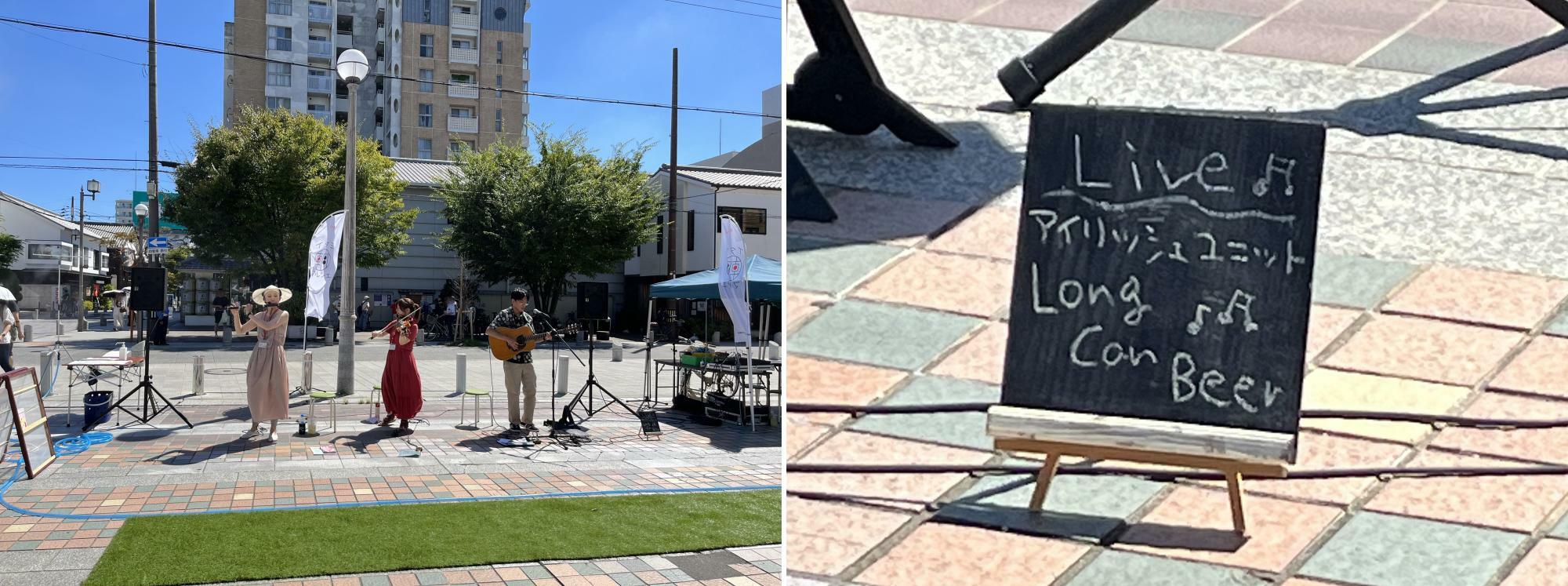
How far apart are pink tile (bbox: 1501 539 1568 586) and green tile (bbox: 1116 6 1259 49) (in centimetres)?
119

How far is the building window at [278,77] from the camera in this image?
40969 millimetres

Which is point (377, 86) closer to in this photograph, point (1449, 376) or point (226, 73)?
point (226, 73)

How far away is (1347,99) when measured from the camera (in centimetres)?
228

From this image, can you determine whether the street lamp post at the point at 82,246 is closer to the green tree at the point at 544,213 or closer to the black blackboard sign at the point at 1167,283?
the green tree at the point at 544,213

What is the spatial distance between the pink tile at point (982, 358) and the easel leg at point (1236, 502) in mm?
464

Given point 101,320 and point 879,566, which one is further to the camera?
point 101,320

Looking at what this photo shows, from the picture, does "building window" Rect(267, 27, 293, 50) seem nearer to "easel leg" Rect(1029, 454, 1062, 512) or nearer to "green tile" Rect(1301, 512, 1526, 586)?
"easel leg" Rect(1029, 454, 1062, 512)

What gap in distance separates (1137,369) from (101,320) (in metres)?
30.9

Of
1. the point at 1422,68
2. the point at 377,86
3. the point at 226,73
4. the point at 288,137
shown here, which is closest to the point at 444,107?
the point at 377,86

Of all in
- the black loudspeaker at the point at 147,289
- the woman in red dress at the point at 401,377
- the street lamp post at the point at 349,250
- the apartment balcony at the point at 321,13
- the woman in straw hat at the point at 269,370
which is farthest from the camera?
the apartment balcony at the point at 321,13

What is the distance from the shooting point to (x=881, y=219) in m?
2.16

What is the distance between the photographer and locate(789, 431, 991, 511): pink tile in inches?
80.3

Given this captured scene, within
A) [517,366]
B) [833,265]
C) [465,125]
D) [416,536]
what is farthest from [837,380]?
[465,125]

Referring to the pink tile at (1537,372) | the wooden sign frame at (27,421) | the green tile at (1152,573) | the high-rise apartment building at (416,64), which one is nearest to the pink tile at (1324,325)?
the pink tile at (1537,372)
